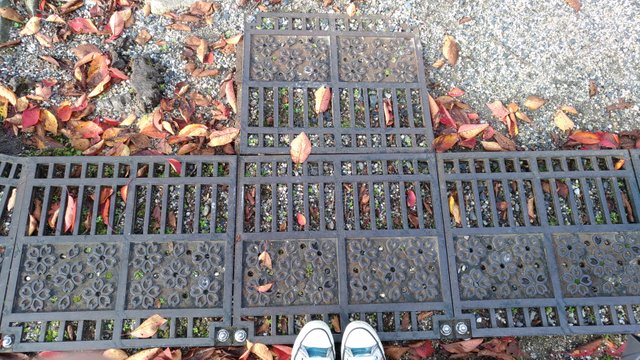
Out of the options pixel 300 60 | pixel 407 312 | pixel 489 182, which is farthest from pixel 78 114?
pixel 489 182

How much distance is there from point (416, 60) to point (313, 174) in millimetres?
1059

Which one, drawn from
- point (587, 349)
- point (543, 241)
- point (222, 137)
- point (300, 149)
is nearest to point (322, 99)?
point (300, 149)

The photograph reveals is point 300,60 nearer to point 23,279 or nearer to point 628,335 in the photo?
point 23,279

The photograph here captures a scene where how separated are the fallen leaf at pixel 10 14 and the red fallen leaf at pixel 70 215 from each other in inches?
53.6

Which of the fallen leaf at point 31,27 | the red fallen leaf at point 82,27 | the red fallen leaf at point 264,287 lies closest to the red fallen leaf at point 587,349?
the red fallen leaf at point 264,287

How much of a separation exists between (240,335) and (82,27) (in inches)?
88.8

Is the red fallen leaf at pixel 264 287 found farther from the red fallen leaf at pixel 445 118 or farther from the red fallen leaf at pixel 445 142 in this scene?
the red fallen leaf at pixel 445 118

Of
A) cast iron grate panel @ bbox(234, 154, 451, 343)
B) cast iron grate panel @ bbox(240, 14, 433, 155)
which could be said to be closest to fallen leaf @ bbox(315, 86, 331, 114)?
cast iron grate panel @ bbox(240, 14, 433, 155)

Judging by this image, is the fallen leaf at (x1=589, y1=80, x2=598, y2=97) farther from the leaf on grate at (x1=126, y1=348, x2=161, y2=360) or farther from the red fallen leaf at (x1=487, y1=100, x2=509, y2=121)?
the leaf on grate at (x1=126, y1=348, x2=161, y2=360)

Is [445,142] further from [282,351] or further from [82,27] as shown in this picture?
[82,27]

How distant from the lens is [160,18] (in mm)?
3020

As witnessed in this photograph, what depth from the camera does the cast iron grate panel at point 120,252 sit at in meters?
2.34

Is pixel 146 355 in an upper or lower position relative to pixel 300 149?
lower

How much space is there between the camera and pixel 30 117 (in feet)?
8.86
